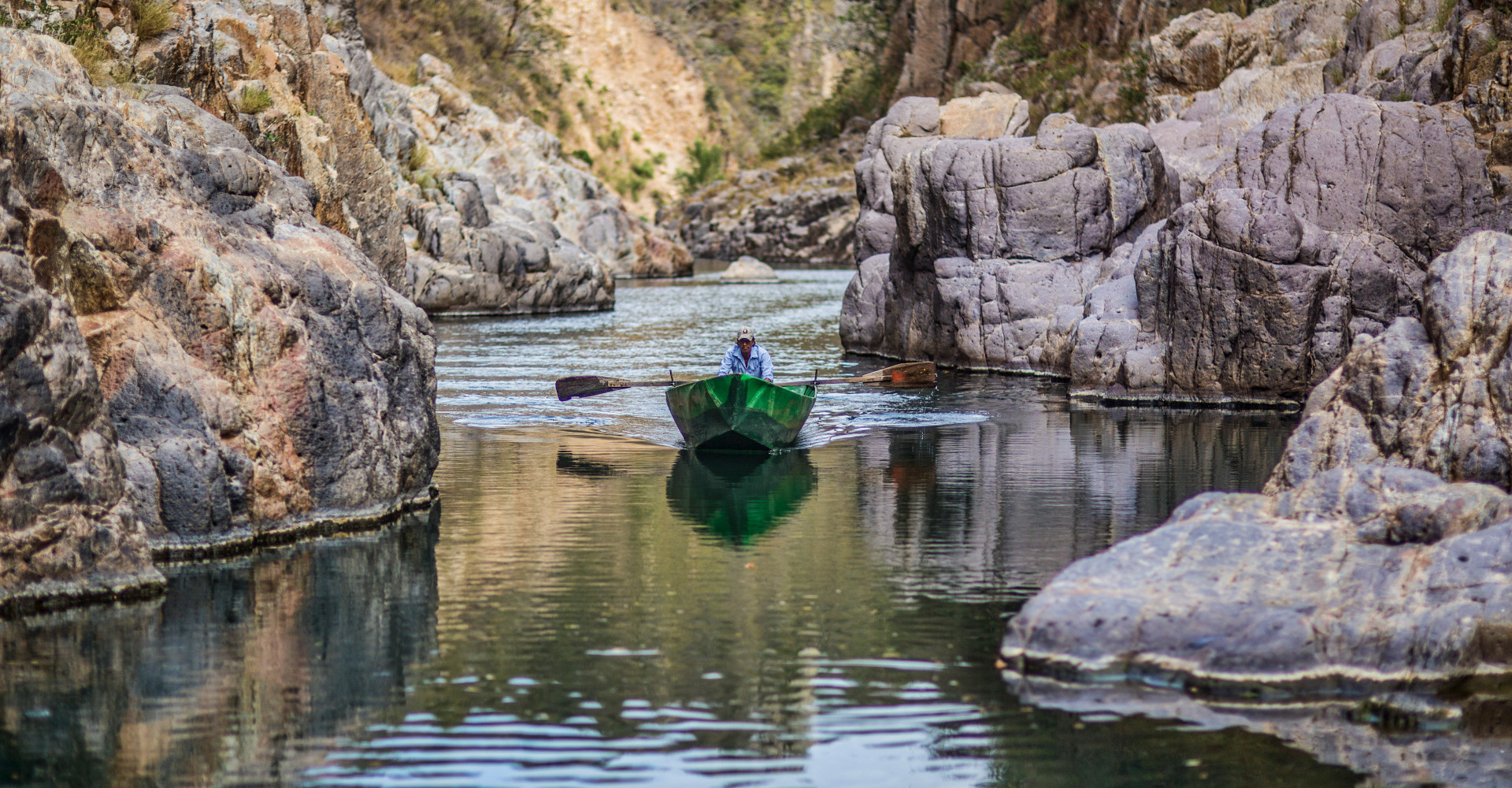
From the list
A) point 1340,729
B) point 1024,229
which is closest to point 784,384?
point 1024,229

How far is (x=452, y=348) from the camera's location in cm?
3712

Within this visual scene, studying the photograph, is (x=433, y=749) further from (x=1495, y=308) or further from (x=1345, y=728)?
(x=1495, y=308)

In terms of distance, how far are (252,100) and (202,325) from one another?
12.0 metres

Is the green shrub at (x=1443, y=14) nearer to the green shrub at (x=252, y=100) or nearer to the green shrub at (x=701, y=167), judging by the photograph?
the green shrub at (x=252, y=100)

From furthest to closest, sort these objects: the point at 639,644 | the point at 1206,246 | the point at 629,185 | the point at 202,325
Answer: the point at 629,185 → the point at 1206,246 → the point at 202,325 → the point at 639,644

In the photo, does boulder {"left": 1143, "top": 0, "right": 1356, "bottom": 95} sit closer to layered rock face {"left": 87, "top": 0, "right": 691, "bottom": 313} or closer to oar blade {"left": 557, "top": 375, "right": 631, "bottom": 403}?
layered rock face {"left": 87, "top": 0, "right": 691, "bottom": 313}

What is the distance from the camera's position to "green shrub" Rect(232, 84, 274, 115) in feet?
79.4

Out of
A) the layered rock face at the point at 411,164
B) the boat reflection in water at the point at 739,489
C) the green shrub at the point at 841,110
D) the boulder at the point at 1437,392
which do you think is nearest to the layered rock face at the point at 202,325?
the boat reflection in water at the point at 739,489

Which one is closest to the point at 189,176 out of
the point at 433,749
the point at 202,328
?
the point at 202,328

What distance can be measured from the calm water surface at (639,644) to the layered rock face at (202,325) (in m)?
0.61

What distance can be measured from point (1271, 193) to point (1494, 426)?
14.1m

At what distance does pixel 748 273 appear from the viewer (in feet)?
240

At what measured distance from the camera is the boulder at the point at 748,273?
72.5m

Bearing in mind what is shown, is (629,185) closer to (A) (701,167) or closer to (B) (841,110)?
(A) (701,167)
